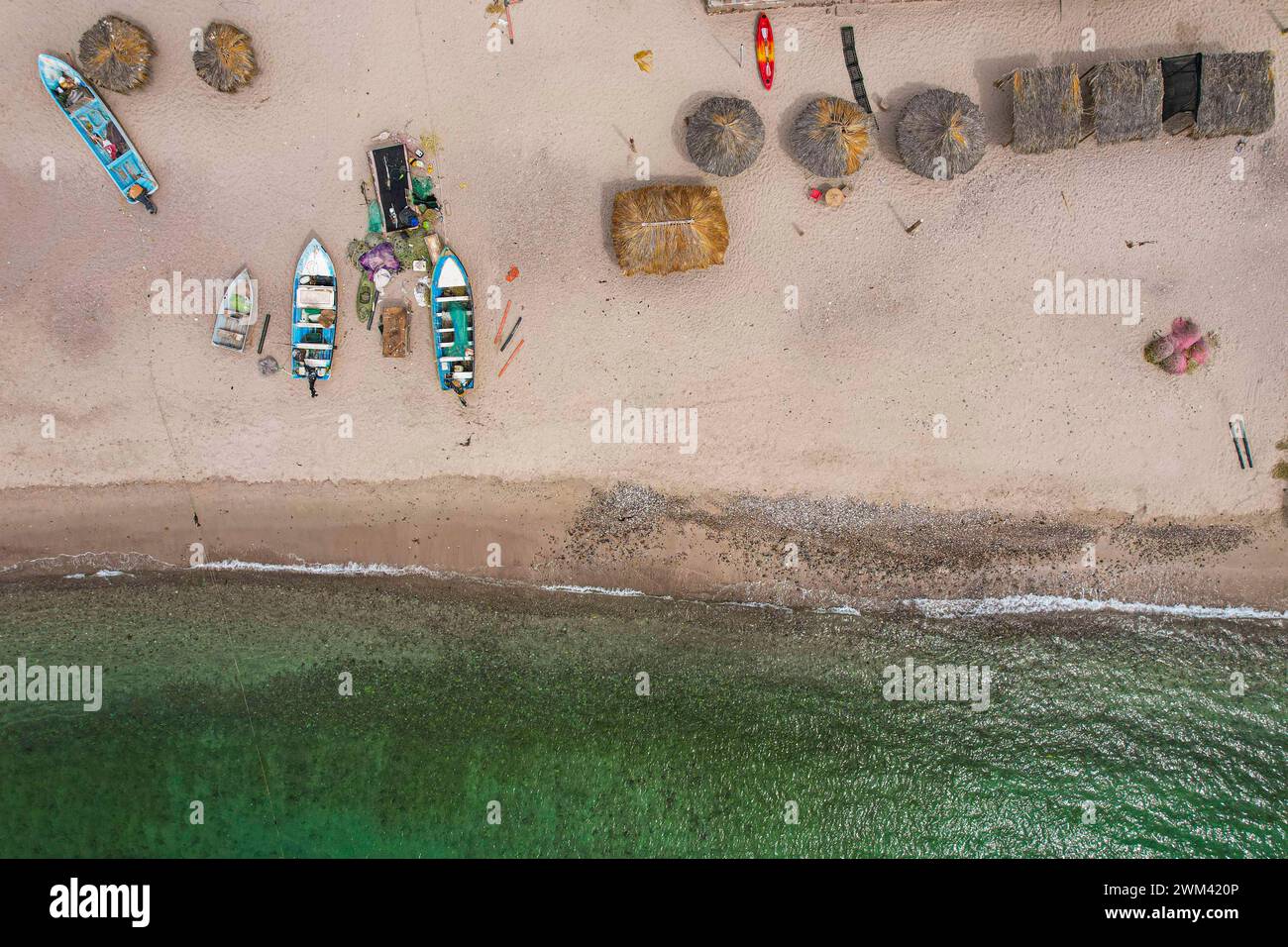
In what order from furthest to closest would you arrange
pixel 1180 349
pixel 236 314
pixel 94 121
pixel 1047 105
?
pixel 236 314
pixel 1180 349
pixel 94 121
pixel 1047 105

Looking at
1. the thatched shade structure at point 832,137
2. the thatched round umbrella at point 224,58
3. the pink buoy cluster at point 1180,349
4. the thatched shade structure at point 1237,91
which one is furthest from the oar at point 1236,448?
the thatched round umbrella at point 224,58

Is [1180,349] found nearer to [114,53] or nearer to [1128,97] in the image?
[1128,97]

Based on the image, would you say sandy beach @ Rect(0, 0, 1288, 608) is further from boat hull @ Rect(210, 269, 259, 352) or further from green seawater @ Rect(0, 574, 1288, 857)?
green seawater @ Rect(0, 574, 1288, 857)

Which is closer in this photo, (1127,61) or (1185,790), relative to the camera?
(1127,61)

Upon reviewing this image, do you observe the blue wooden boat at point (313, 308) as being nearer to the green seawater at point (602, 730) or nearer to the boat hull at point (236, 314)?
the boat hull at point (236, 314)

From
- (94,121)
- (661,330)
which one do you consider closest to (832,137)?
(661,330)

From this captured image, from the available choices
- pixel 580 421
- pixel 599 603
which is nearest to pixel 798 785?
pixel 599 603

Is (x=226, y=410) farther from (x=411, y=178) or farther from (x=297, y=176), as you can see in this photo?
(x=411, y=178)
